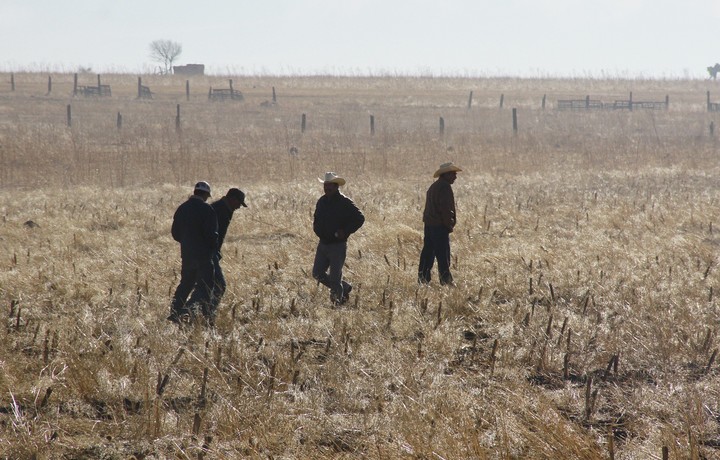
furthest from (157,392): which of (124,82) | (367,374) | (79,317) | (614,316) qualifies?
(124,82)

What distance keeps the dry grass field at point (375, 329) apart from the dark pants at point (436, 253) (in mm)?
180

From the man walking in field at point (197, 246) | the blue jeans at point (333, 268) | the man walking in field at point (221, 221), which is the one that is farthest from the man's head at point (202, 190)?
the blue jeans at point (333, 268)

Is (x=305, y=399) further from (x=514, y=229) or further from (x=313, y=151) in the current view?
(x=313, y=151)

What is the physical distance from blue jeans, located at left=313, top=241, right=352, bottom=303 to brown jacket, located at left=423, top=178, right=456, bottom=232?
122cm

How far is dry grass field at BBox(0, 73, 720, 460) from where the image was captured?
452 cm

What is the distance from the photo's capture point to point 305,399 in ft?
16.5

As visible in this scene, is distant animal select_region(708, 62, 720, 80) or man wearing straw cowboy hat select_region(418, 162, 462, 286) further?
distant animal select_region(708, 62, 720, 80)

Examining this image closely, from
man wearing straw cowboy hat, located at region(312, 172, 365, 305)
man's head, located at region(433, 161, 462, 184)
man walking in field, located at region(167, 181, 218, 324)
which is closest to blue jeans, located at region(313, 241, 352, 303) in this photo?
man wearing straw cowboy hat, located at region(312, 172, 365, 305)

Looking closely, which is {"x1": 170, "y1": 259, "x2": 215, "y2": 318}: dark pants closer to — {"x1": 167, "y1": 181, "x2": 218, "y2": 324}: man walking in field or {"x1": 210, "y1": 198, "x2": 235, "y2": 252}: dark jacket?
{"x1": 167, "y1": 181, "x2": 218, "y2": 324}: man walking in field

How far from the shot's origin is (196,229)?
7250 millimetres

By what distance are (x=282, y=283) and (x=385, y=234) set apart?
2735 mm

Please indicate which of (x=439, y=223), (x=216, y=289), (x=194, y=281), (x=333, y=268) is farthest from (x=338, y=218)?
(x=194, y=281)

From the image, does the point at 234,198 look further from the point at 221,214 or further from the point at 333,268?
the point at 333,268

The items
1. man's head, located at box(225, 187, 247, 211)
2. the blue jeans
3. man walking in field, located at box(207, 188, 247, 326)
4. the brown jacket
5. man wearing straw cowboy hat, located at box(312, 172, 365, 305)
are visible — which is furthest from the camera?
the brown jacket
